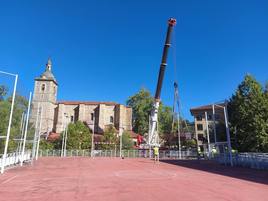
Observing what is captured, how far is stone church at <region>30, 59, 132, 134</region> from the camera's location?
83438 mm

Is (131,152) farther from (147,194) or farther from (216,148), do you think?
(147,194)

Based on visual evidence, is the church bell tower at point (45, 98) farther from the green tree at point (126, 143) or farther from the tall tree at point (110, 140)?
the green tree at point (126, 143)

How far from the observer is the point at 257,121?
3541cm

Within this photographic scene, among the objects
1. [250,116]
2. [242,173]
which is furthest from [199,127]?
[242,173]

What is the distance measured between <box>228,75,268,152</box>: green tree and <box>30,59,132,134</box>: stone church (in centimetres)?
4788

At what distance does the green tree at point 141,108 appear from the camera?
3175 inches

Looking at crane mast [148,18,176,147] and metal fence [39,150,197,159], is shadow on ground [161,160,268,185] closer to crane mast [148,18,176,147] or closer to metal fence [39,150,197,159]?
crane mast [148,18,176,147]

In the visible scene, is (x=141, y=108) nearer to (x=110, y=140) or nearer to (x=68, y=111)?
(x=110, y=140)

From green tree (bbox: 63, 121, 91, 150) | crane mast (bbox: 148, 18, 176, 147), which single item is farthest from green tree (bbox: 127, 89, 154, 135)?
crane mast (bbox: 148, 18, 176, 147)

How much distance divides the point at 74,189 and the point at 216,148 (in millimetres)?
31493

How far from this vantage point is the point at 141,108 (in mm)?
81812

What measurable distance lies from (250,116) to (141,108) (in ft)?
155

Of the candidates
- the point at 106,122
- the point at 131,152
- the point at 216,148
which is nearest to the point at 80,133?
the point at 131,152

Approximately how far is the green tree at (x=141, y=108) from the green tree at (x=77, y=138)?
19983mm
